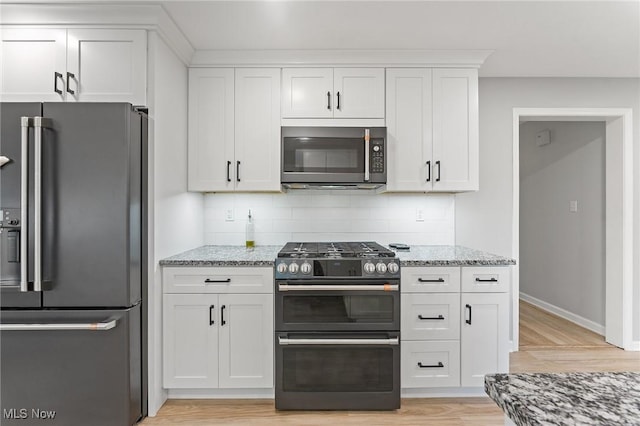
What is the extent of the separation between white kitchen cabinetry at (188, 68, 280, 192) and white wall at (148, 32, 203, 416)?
100 millimetres

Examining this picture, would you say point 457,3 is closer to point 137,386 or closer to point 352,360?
point 352,360

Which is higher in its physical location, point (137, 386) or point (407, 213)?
point (407, 213)

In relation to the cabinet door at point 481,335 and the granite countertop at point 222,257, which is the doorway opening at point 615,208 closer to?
the cabinet door at point 481,335

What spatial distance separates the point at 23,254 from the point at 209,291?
98cm

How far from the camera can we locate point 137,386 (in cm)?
211

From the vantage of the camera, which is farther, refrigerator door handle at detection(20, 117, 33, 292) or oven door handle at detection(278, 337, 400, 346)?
oven door handle at detection(278, 337, 400, 346)

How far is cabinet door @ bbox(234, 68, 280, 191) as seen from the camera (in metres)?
2.74

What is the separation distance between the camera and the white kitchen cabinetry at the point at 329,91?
2746 mm

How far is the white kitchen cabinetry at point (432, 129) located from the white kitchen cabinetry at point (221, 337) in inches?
52.5

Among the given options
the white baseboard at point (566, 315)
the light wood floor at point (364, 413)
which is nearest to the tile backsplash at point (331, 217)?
the light wood floor at point (364, 413)

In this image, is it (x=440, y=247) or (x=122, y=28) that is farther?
(x=440, y=247)

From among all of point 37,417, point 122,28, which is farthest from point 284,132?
point 37,417

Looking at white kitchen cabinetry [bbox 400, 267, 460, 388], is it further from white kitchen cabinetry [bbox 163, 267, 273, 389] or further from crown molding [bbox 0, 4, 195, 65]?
crown molding [bbox 0, 4, 195, 65]

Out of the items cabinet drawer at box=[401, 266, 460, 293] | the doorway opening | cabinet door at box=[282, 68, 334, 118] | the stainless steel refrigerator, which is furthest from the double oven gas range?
the doorway opening
